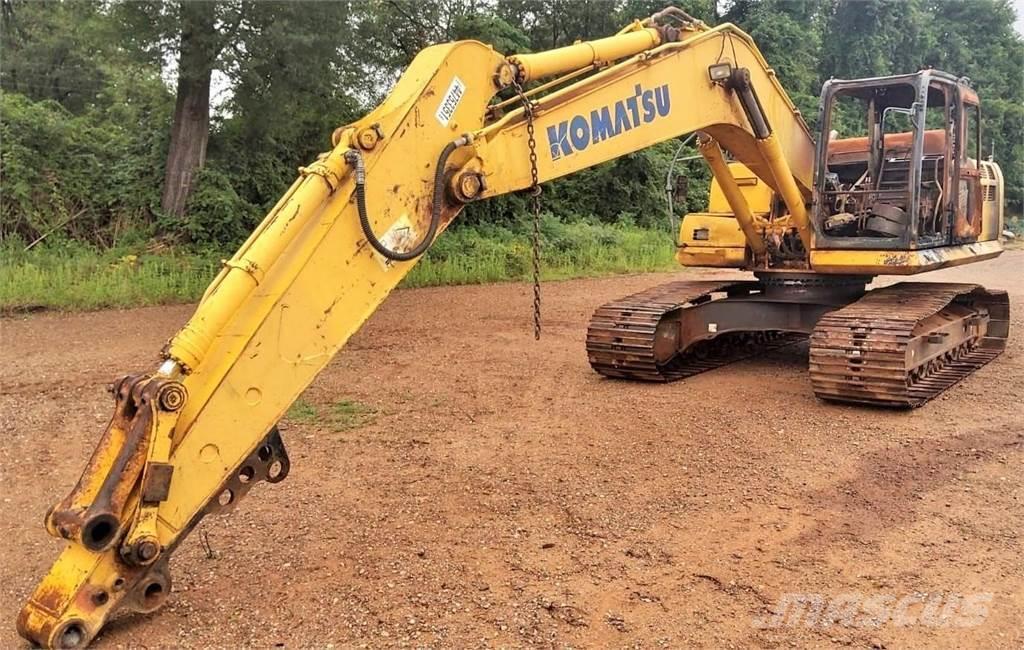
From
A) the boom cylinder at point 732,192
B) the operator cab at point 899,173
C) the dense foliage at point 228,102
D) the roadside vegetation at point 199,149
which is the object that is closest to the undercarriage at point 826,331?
the boom cylinder at point 732,192

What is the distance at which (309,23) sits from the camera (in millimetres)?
13086

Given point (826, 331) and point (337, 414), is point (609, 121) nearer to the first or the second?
point (826, 331)

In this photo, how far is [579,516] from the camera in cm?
421

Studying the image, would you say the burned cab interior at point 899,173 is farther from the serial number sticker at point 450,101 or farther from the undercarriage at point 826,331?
the serial number sticker at point 450,101

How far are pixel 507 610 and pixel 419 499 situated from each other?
1.32 meters

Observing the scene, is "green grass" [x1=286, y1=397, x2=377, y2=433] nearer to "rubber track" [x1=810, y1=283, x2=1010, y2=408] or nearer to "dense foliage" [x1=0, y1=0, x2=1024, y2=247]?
"rubber track" [x1=810, y1=283, x2=1010, y2=408]

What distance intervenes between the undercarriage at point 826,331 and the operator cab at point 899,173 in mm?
486

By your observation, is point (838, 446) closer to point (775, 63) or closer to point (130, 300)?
point (130, 300)

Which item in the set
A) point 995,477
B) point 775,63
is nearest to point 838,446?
point 995,477

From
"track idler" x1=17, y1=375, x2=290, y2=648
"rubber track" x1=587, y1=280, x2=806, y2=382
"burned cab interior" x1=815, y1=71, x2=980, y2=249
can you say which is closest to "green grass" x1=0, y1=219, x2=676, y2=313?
"rubber track" x1=587, y1=280, x2=806, y2=382

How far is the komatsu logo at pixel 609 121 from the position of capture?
446cm

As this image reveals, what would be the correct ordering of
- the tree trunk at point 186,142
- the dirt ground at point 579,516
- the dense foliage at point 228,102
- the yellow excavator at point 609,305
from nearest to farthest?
the yellow excavator at point 609,305
the dirt ground at point 579,516
the dense foliage at point 228,102
the tree trunk at point 186,142

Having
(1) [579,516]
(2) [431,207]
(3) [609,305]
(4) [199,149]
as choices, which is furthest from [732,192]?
(4) [199,149]

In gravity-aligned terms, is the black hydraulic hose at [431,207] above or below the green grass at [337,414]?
above
